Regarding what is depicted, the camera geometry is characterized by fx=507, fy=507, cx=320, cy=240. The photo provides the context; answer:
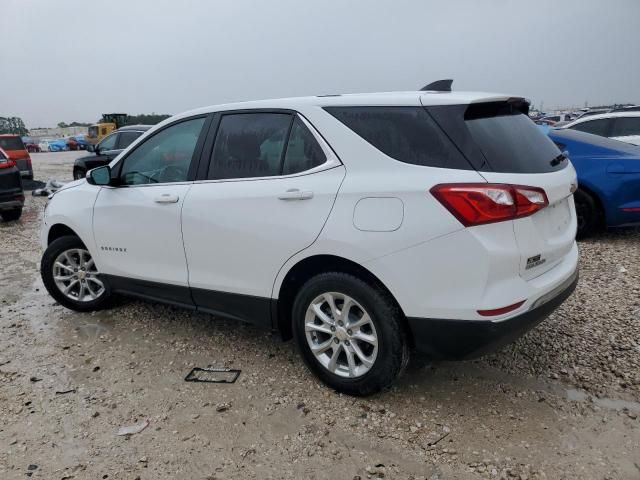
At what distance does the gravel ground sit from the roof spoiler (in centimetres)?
181

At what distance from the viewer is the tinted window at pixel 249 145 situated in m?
3.22

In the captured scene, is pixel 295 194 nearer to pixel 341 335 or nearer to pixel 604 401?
pixel 341 335

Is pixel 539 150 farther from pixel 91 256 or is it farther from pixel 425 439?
pixel 91 256

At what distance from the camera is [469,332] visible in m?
2.57

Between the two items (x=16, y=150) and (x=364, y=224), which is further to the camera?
(x=16, y=150)

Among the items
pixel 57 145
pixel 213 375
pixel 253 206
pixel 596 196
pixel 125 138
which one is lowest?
pixel 57 145

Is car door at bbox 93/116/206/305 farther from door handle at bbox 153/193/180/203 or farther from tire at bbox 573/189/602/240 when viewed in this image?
tire at bbox 573/189/602/240

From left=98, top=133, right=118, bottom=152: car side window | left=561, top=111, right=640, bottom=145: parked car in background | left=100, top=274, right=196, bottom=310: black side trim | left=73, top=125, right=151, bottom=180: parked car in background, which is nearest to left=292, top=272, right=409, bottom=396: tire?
left=100, top=274, right=196, bottom=310: black side trim

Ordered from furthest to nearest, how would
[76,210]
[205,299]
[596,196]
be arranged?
[596,196] → [76,210] → [205,299]

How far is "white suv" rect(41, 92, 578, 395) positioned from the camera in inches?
100

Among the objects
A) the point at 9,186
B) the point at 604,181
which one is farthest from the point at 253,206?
the point at 9,186

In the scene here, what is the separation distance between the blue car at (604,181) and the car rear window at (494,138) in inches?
138

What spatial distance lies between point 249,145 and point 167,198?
741 millimetres

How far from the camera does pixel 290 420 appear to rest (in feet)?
9.55
